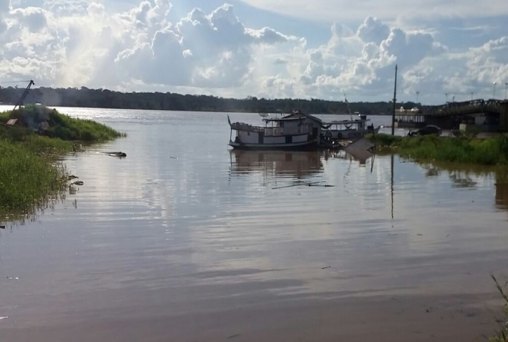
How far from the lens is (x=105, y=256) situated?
1261cm

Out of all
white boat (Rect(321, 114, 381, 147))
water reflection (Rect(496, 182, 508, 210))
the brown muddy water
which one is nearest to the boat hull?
white boat (Rect(321, 114, 381, 147))

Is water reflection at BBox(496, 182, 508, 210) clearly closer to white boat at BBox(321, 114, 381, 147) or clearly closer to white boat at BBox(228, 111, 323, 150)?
white boat at BBox(228, 111, 323, 150)

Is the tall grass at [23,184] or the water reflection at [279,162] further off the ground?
the tall grass at [23,184]

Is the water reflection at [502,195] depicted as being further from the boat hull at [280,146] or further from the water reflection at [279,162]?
the boat hull at [280,146]

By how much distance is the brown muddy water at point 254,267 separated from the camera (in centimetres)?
864

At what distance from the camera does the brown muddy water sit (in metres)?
8.64

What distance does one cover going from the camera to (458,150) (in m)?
39.2

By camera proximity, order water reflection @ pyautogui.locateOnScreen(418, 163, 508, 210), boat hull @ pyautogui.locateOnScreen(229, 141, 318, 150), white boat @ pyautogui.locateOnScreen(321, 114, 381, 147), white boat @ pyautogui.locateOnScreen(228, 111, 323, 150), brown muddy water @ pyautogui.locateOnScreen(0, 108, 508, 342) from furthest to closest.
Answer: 1. white boat @ pyautogui.locateOnScreen(321, 114, 381, 147)
2. white boat @ pyautogui.locateOnScreen(228, 111, 323, 150)
3. boat hull @ pyautogui.locateOnScreen(229, 141, 318, 150)
4. water reflection @ pyautogui.locateOnScreen(418, 163, 508, 210)
5. brown muddy water @ pyautogui.locateOnScreen(0, 108, 508, 342)

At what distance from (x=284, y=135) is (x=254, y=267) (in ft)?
149

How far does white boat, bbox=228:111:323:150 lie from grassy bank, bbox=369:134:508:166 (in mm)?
8370

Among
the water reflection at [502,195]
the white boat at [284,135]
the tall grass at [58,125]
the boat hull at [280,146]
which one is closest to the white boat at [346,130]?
the white boat at [284,135]

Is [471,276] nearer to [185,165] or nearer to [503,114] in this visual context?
[185,165]

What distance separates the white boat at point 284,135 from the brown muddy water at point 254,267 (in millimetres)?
33189

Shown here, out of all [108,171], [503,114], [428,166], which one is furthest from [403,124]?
[108,171]
